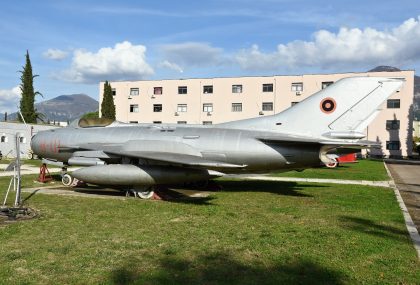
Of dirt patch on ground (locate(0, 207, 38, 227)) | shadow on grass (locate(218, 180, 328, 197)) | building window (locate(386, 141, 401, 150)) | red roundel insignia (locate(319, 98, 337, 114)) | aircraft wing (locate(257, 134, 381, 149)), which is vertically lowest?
shadow on grass (locate(218, 180, 328, 197))

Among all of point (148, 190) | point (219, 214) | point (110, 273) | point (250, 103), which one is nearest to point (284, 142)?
point (219, 214)

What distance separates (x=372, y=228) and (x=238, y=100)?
54.7m

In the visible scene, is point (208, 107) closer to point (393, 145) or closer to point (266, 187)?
point (393, 145)

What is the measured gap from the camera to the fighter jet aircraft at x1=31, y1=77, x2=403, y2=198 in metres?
14.0

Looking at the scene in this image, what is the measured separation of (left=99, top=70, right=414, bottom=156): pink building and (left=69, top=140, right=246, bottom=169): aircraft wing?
4744 centimetres

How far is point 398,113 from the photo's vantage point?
58594 millimetres

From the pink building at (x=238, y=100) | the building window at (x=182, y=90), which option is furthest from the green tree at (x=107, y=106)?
the building window at (x=182, y=90)

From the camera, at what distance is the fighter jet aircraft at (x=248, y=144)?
45.9 ft

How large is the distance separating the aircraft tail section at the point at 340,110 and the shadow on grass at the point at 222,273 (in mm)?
8239

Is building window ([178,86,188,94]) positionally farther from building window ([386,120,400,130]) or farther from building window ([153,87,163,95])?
building window ([386,120,400,130])

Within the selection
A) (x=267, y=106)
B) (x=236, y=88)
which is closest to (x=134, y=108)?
(x=236, y=88)

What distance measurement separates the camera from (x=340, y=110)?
14406 mm

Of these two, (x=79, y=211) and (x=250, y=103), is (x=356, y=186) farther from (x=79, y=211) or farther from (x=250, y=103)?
(x=250, y=103)

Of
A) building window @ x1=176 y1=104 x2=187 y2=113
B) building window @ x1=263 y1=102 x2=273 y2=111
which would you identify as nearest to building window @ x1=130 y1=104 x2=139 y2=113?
building window @ x1=176 y1=104 x2=187 y2=113
